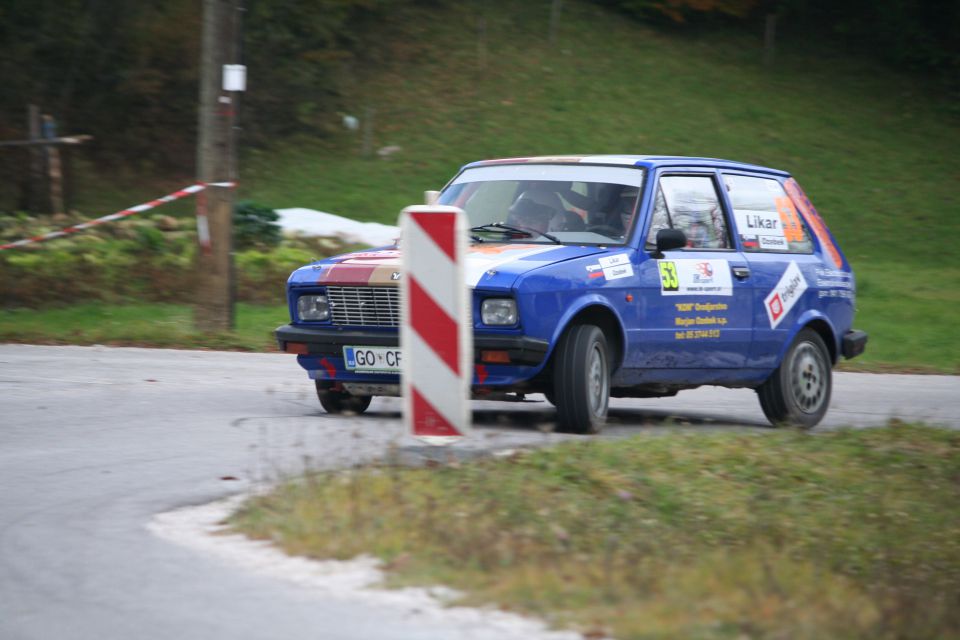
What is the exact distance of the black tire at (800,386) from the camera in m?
10.3

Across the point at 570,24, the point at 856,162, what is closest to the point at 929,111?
the point at 856,162

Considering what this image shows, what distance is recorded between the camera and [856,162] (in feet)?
111

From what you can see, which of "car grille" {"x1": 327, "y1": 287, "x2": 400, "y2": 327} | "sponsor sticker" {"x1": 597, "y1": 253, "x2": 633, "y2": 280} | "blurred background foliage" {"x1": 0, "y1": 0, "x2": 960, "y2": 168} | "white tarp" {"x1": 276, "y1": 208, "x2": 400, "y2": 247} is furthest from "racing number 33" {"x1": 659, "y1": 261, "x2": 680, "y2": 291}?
"blurred background foliage" {"x1": 0, "y1": 0, "x2": 960, "y2": 168}

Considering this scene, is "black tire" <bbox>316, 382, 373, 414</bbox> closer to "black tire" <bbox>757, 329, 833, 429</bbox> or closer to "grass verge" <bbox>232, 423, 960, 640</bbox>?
"grass verge" <bbox>232, 423, 960, 640</bbox>

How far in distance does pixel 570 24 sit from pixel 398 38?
542cm

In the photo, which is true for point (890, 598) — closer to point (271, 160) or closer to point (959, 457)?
point (959, 457)

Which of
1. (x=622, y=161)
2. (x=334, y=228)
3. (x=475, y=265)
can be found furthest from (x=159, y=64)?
(x=475, y=265)

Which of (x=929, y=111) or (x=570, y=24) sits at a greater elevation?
(x=570, y=24)

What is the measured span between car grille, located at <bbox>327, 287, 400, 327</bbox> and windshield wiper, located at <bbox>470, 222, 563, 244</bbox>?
1120 millimetres

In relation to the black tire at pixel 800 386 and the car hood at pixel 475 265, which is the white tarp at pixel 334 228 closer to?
the black tire at pixel 800 386

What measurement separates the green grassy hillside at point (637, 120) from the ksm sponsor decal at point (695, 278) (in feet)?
47.6

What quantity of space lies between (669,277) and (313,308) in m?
2.31

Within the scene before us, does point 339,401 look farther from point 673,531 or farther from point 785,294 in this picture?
point 673,531

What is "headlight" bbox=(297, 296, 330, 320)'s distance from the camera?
900 centimetres
